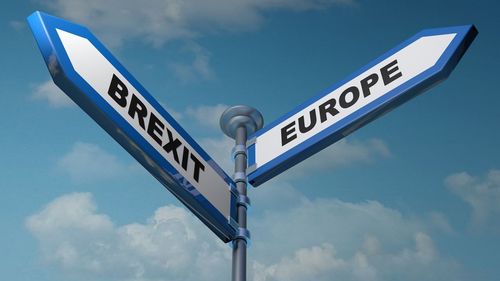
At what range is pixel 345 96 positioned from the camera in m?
3.54

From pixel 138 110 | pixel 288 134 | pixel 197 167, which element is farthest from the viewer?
pixel 288 134

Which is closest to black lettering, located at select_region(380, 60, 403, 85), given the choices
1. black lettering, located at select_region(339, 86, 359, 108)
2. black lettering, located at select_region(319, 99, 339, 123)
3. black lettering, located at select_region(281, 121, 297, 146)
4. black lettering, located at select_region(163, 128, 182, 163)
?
black lettering, located at select_region(339, 86, 359, 108)

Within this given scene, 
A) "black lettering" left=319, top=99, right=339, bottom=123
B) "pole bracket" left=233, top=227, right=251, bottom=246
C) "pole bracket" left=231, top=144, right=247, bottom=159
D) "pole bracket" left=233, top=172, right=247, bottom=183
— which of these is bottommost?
"pole bracket" left=233, top=227, right=251, bottom=246

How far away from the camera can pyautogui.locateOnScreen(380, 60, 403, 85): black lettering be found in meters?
3.38

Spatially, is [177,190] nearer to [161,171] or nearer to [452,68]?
[161,171]

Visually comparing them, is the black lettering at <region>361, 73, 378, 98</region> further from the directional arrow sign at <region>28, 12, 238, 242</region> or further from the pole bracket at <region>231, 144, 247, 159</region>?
the directional arrow sign at <region>28, 12, 238, 242</region>

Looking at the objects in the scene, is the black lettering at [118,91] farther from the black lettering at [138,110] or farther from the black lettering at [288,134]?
the black lettering at [288,134]

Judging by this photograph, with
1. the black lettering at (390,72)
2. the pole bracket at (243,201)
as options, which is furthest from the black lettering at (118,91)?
the black lettering at (390,72)

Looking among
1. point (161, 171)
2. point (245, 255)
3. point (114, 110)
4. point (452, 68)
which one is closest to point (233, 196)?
point (245, 255)

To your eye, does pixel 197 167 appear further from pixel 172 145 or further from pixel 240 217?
pixel 240 217

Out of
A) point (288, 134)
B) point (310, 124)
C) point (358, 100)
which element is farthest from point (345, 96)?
point (288, 134)

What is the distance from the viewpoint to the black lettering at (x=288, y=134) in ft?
12.0

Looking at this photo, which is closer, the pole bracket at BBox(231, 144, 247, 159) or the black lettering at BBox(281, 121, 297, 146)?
the black lettering at BBox(281, 121, 297, 146)

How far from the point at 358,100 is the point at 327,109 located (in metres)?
0.21
